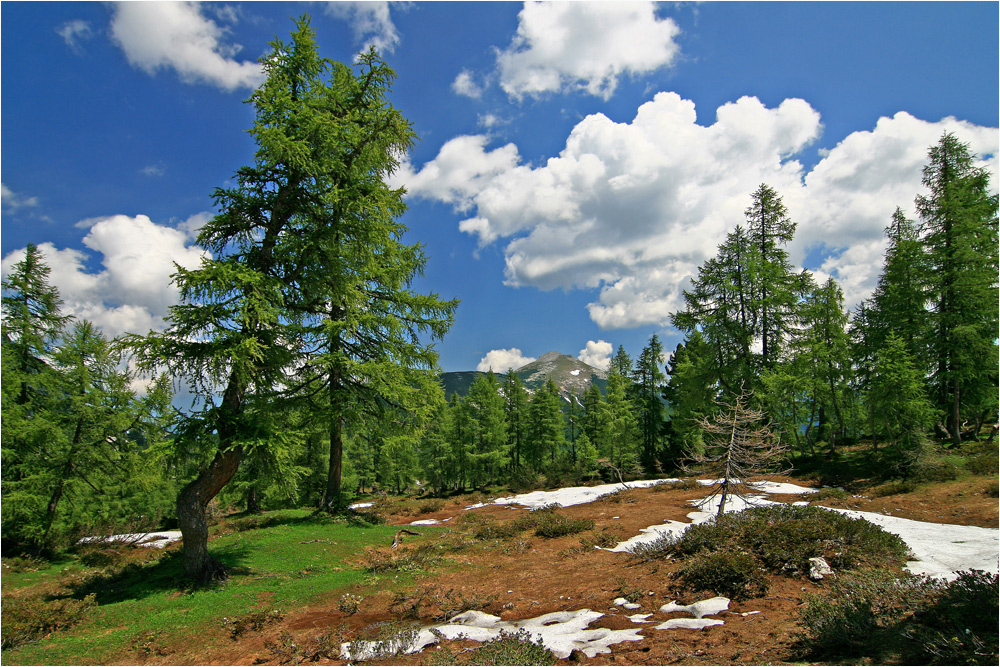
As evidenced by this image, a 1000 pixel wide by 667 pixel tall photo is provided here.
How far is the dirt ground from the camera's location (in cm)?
547

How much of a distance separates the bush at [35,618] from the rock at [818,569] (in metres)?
13.6

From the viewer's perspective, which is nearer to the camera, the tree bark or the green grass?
the green grass

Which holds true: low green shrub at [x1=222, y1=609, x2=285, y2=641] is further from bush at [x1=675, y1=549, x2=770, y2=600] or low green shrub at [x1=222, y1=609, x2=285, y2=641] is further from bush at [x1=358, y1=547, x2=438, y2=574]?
bush at [x1=675, y1=549, x2=770, y2=600]

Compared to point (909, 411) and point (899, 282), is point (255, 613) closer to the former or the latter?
point (909, 411)

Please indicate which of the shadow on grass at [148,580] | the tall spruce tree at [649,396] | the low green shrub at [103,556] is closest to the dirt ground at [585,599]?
the shadow on grass at [148,580]

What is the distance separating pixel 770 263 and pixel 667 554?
21.2 m

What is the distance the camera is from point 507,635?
239 inches

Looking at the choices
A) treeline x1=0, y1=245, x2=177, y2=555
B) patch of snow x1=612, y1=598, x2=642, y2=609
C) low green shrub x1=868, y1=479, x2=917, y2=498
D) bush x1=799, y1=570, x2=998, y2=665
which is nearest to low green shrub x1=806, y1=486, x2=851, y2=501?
low green shrub x1=868, y1=479, x2=917, y2=498

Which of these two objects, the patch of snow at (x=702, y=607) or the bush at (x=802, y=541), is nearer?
the patch of snow at (x=702, y=607)

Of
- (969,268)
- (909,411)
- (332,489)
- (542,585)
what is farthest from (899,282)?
(332,489)

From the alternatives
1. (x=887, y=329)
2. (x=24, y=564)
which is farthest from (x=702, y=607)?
(x=887, y=329)

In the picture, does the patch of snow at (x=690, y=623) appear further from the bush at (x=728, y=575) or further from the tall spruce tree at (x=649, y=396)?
the tall spruce tree at (x=649, y=396)

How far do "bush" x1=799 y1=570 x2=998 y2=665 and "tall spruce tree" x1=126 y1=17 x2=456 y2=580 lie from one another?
1060 cm

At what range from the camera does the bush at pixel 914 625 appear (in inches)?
160
